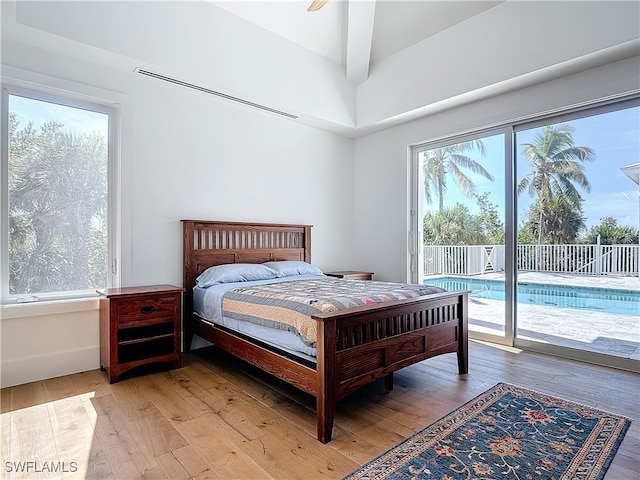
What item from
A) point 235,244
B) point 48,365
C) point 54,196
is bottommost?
point 48,365

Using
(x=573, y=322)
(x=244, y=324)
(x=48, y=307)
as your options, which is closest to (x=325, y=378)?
(x=244, y=324)

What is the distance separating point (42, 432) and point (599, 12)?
4.91 meters

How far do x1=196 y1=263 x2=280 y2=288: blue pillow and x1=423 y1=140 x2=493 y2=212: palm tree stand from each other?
2.45m

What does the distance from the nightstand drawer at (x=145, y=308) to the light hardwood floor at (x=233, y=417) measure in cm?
49

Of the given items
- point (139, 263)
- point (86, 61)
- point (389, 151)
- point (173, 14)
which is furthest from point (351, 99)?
point (139, 263)

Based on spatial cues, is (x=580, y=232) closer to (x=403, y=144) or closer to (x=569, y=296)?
(x=569, y=296)

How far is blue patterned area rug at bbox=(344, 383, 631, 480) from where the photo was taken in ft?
5.56

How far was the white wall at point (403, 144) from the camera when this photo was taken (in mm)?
3213

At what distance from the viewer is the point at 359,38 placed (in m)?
4.19

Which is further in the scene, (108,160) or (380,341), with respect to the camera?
(108,160)

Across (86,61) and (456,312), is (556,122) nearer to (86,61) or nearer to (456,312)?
(456,312)

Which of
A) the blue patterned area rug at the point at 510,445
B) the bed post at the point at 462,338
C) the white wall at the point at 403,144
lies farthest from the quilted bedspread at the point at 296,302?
the white wall at the point at 403,144

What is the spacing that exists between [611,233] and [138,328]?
4270 mm

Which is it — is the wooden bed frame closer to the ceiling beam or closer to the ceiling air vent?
the ceiling air vent
